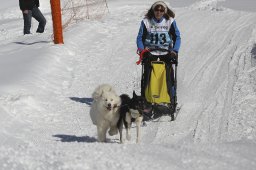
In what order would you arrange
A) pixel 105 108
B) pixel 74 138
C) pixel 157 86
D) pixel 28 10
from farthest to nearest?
pixel 28 10 < pixel 157 86 < pixel 74 138 < pixel 105 108

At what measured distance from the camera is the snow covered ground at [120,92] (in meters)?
5.06

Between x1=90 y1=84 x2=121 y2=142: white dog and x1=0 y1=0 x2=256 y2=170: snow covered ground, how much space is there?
1.54ft

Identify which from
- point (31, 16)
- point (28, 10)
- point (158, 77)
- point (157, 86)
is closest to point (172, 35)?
point (158, 77)

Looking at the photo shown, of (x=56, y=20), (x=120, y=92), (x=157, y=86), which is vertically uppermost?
(x=157, y=86)

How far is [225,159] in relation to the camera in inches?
201

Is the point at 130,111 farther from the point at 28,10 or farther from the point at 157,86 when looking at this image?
the point at 28,10

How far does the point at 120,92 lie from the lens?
9703 millimetres

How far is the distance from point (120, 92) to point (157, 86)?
1995 mm

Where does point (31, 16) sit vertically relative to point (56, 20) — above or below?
below

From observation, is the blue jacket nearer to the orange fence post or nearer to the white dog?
the white dog

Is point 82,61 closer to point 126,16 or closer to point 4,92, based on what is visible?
point 4,92

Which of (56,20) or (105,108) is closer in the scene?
(105,108)

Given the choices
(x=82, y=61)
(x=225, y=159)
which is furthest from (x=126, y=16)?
(x=225, y=159)

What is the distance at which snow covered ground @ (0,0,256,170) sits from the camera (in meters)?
5.06
